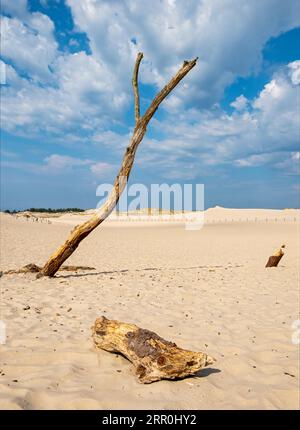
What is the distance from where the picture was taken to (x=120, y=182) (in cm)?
1199

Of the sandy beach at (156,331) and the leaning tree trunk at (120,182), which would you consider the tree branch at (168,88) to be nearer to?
the leaning tree trunk at (120,182)

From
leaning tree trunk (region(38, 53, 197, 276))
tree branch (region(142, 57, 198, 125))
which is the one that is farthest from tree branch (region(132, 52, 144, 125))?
tree branch (region(142, 57, 198, 125))

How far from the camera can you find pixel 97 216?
1183 centimetres

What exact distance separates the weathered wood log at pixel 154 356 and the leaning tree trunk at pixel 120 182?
7.06 m

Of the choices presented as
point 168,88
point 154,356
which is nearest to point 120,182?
point 168,88

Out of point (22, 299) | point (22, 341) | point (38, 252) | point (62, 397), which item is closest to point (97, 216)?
point (22, 299)

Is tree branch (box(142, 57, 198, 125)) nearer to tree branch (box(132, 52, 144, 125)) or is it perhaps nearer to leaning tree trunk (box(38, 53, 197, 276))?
leaning tree trunk (box(38, 53, 197, 276))

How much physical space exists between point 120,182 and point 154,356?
26.5 feet

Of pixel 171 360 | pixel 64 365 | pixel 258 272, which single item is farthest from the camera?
pixel 258 272

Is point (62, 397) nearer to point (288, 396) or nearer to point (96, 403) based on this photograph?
point (96, 403)

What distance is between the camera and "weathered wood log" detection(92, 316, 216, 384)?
4.36 metres

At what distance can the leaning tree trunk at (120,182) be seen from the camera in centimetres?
1185

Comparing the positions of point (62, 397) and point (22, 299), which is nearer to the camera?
point (62, 397)

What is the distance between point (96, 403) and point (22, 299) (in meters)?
5.28
